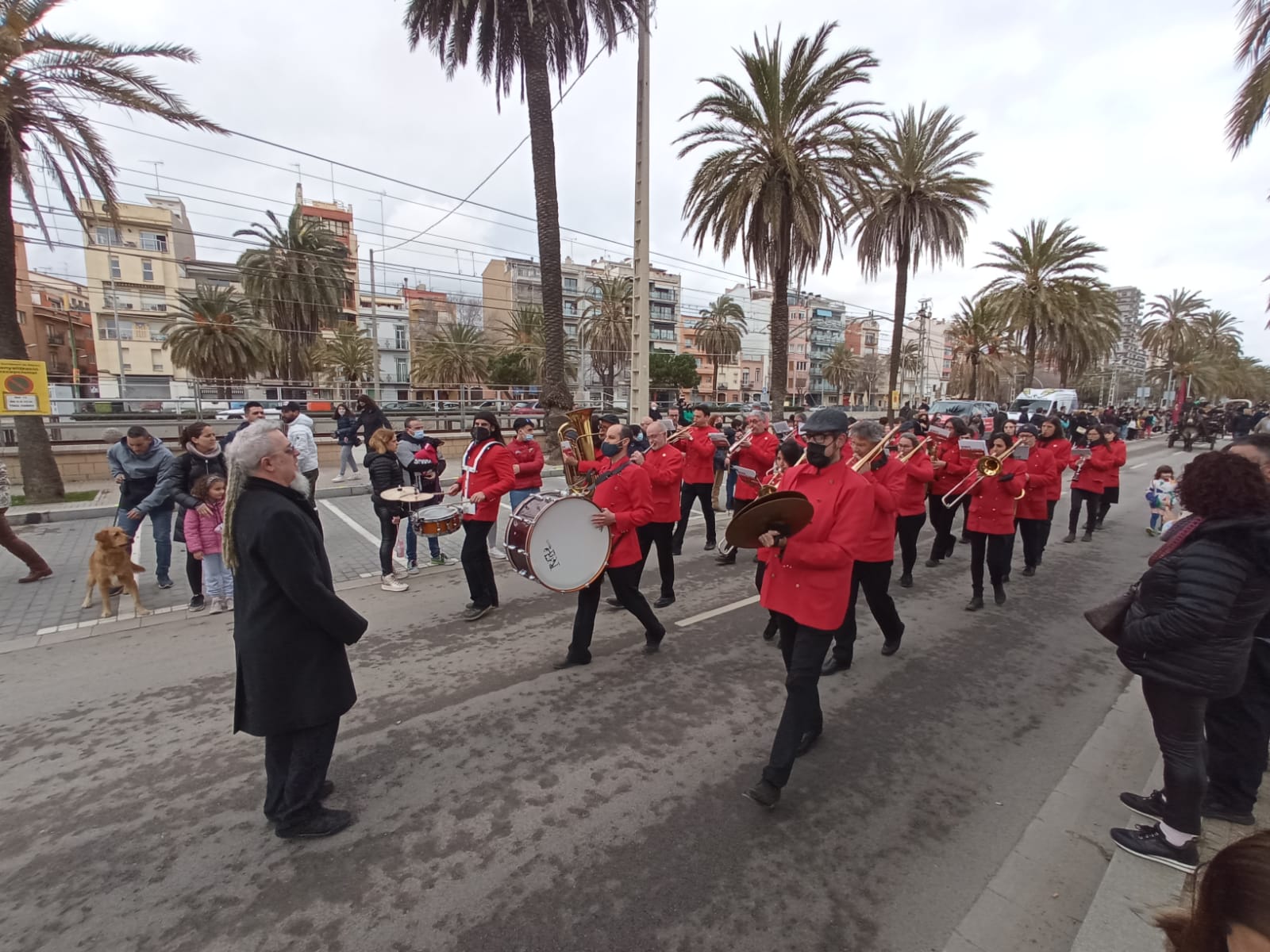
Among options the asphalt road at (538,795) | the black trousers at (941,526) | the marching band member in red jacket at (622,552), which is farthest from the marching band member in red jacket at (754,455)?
the marching band member in red jacket at (622,552)

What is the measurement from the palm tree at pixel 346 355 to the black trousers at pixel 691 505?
143 feet

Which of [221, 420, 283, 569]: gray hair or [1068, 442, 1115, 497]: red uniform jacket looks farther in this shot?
[1068, 442, 1115, 497]: red uniform jacket

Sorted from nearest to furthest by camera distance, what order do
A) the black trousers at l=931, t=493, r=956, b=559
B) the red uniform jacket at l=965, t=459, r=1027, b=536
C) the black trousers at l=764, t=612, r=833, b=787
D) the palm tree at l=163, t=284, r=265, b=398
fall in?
the black trousers at l=764, t=612, r=833, b=787 → the red uniform jacket at l=965, t=459, r=1027, b=536 → the black trousers at l=931, t=493, r=956, b=559 → the palm tree at l=163, t=284, r=265, b=398

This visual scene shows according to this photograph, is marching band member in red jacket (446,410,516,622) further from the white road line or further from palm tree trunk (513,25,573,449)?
palm tree trunk (513,25,573,449)

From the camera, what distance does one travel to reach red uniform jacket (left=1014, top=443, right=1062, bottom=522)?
7.56 m

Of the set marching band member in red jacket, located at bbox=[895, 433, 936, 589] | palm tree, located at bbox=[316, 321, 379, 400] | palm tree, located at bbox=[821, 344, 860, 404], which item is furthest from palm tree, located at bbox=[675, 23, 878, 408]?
palm tree, located at bbox=[821, 344, 860, 404]

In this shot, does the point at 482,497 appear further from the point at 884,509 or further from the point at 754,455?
the point at 754,455

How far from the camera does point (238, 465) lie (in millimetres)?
2830

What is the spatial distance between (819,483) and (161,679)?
17.1ft

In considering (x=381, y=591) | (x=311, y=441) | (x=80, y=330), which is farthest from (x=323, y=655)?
(x=80, y=330)

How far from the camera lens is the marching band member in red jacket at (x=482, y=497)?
607 centimetres

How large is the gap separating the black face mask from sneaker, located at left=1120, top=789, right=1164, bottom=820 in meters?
2.31

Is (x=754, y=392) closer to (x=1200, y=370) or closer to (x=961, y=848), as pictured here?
(x=1200, y=370)

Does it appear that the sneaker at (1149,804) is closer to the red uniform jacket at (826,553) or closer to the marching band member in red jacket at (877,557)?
the red uniform jacket at (826,553)
